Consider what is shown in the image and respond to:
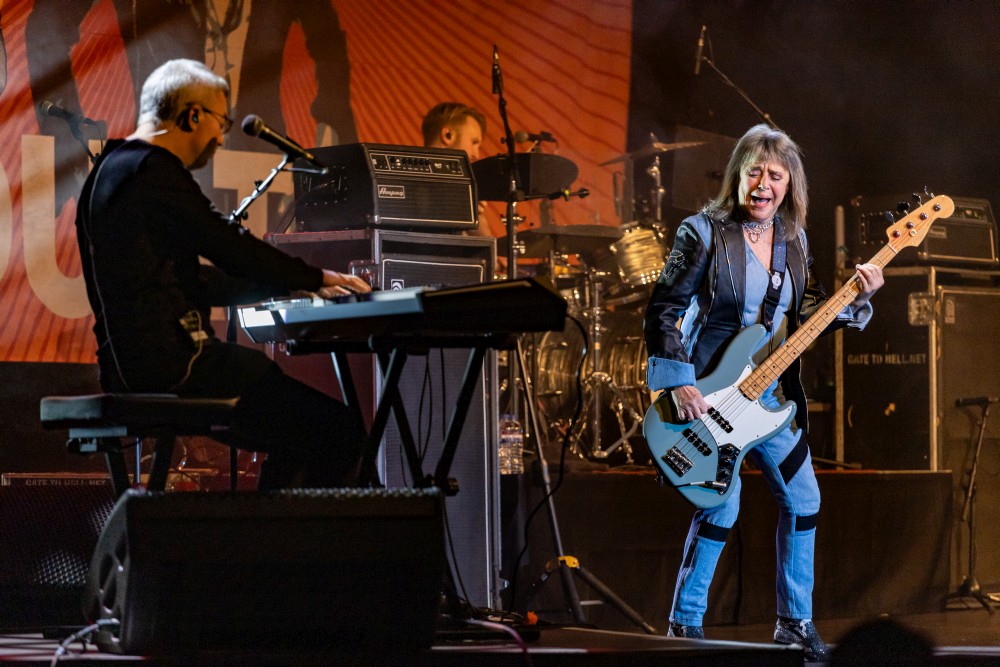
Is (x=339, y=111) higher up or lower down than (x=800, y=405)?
higher up

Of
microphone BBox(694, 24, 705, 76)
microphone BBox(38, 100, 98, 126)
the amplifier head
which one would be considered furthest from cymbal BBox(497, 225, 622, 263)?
microphone BBox(38, 100, 98, 126)

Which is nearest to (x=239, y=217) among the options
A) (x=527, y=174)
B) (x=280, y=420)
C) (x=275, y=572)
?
(x=280, y=420)

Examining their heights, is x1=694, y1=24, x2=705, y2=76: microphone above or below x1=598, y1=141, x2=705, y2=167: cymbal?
above

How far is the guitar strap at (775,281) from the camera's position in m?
3.88

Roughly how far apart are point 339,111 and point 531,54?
57.5 inches

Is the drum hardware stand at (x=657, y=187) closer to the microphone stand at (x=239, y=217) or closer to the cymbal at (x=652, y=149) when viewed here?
the cymbal at (x=652, y=149)

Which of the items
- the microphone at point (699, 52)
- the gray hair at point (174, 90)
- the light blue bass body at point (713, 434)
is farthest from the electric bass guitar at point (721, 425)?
the microphone at point (699, 52)

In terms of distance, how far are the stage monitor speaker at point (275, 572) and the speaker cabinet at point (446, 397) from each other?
1.80 m

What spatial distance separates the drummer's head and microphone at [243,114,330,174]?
3.41 m

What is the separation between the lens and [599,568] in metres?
5.32

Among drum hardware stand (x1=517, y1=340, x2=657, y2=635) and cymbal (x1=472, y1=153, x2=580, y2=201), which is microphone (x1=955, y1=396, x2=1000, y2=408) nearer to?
cymbal (x1=472, y1=153, x2=580, y2=201)

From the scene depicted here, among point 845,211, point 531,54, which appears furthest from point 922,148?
point 531,54

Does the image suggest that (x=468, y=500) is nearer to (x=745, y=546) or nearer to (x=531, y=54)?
(x=745, y=546)

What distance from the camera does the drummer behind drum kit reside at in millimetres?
6844
